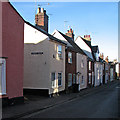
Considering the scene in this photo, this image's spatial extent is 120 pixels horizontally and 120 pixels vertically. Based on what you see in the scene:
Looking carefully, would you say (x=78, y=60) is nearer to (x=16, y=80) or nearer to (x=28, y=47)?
(x=28, y=47)

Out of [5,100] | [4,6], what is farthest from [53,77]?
[4,6]

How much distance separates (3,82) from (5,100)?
3.84 ft

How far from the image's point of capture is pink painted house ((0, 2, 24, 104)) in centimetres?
1085

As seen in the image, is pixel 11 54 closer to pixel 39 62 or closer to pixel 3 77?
pixel 3 77

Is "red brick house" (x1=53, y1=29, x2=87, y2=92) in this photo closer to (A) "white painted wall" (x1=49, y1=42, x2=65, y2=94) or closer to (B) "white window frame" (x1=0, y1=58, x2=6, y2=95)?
(A) "white painted wall" (x1=49, y1=42, x2=65, y2=94)

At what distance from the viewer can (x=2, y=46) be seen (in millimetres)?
10805

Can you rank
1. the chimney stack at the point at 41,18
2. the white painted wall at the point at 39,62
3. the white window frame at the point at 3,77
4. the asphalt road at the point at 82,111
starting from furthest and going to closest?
1. the chimney stack at the point at 41,18
2. the white painted wall at the point at 39,62
3. the white window frame at the point at 3,77
4. the asphalt road at the point at 82,111

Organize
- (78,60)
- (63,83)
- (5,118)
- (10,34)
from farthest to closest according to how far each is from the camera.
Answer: (78,60), (63,83), (10,34), (5,118)

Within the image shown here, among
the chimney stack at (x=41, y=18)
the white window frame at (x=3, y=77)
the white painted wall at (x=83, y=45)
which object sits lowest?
the white window frame at (x=3, y=77)

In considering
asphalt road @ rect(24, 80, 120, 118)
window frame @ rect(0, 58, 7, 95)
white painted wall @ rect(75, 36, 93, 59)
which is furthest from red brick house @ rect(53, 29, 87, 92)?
window frame @ rect(0, 58, 7, 95)

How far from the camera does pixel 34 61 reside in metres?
17.5

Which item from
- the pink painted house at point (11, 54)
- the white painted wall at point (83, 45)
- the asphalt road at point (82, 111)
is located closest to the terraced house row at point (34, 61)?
the pink painted house at point (11, 54)

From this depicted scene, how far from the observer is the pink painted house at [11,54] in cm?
1085

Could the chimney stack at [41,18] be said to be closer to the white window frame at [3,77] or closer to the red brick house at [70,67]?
the red brick house at [70,67]
